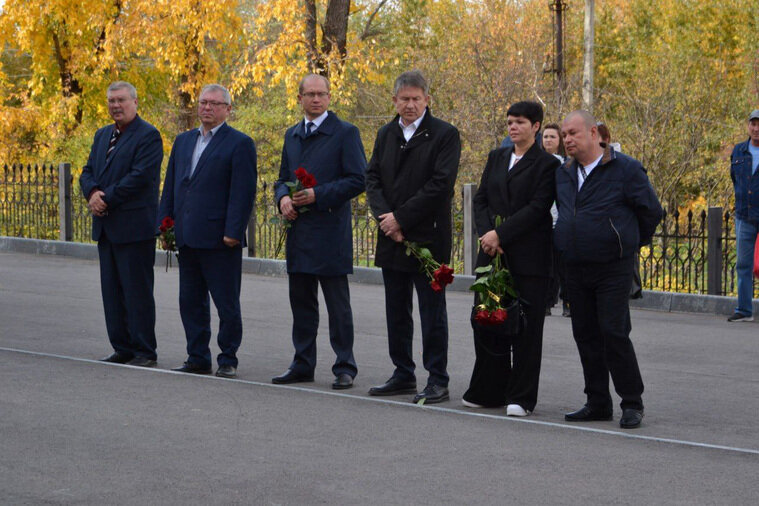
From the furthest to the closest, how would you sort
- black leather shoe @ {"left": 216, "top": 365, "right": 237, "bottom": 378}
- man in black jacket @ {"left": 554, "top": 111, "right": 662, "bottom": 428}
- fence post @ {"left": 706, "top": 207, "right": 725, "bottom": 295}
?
fence post @ {"left": 706, "top": 207, "right": 725, "bottom": 295}, black leather shoe @ {"left": 216, "top": 365, "right": 237, "bottom": 378}, man in black jacket @ {"left": 554, "top": 111, "right": 662, "bottom": 428}

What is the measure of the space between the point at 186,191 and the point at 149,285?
35.6 inches

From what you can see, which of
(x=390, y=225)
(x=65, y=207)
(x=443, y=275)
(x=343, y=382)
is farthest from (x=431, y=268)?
(x=65, y=207)

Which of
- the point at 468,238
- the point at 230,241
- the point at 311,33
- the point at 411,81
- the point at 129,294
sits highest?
the point at 311,33

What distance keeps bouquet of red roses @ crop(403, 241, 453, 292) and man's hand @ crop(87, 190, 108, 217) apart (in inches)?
96.6

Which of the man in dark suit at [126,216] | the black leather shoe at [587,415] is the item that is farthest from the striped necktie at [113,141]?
the black leather shoe at [587,415]

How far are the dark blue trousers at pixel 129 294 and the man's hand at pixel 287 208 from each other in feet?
4.41

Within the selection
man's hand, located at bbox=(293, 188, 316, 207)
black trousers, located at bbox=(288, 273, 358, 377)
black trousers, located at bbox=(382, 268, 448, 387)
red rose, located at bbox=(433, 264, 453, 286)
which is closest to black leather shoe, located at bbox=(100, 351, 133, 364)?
black trousers, located at bbox=(288, 273, 358, 377)

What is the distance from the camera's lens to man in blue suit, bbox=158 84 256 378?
8695 millimetres

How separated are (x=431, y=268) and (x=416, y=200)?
43 centimetres

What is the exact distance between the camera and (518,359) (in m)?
7.62

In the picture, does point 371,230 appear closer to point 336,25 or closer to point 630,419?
point 336,25

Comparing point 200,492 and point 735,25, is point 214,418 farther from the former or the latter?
point 735,25

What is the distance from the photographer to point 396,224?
7.88 m

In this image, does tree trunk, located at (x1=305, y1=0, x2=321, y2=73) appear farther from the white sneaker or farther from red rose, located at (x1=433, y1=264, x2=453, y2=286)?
the white sneaker
